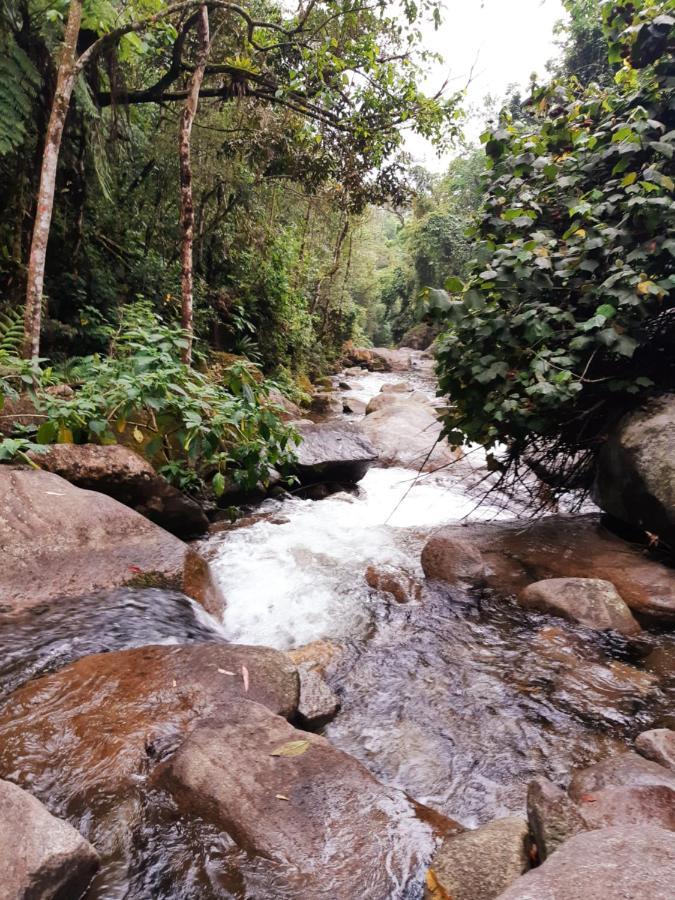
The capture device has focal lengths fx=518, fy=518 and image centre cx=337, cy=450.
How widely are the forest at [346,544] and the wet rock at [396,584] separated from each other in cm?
2

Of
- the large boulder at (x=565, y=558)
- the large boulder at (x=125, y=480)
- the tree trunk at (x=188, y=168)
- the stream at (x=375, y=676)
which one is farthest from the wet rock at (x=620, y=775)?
the tree trunk at (x=188, y=168)

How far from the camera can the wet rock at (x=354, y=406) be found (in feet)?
44.4

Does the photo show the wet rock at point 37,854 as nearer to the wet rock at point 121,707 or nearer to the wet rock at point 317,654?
the wet rock at point 121,707

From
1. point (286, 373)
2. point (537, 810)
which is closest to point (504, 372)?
point (537, 810)

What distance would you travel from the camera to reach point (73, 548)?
3.72 metres

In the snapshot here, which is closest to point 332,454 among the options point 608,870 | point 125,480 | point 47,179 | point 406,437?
point 406,437

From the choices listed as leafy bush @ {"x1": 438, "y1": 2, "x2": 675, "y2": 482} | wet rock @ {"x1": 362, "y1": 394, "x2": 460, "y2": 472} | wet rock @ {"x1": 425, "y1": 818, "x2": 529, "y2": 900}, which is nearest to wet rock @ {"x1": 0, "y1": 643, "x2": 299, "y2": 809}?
wet rock @ {"x1": 425, "y1": 818, "x2": 529, "y2": 900}

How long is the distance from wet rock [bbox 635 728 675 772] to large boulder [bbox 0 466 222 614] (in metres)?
2.98

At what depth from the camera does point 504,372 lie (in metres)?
4.36

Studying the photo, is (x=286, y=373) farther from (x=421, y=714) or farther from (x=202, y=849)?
(x=202, y=849)

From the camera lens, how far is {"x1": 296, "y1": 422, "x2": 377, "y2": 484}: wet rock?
7.43 metres

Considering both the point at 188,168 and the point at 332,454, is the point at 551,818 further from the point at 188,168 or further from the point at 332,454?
the point at 188,168

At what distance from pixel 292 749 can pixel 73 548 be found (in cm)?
229

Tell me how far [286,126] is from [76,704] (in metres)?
9.98
